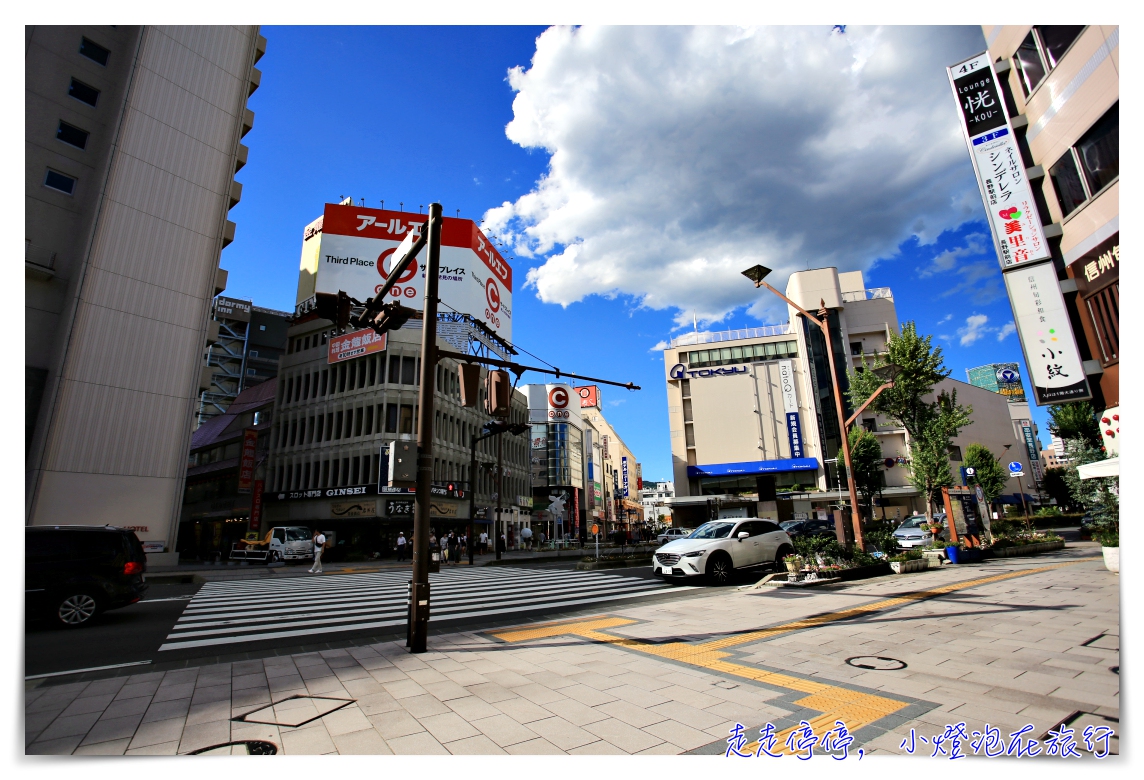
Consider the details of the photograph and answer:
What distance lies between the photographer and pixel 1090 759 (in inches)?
126

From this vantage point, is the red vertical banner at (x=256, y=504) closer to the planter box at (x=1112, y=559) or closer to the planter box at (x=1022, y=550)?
the planter box at (x=1022, y=550)

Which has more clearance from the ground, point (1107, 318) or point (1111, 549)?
point (1107, 318)

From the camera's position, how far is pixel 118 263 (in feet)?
75.8

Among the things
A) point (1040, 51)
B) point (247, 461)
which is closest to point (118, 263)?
point (247, 461)

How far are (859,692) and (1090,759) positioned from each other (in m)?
1.44

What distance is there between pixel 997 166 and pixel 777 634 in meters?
14.1

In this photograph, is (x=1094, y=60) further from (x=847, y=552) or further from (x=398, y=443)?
(x=398, y=443)

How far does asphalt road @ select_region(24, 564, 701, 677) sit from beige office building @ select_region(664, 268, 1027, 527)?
1657 inches

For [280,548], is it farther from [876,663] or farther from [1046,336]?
[1046,336]

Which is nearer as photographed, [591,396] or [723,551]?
[723,551]

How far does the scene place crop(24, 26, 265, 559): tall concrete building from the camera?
2150 cm

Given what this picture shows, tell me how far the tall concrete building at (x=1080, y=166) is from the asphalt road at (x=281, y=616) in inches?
443

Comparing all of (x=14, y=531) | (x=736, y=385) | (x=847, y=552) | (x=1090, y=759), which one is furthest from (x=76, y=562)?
(x=736, y=385)

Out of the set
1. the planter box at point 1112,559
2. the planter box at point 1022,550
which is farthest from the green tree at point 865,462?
the planter box at point 1112,559
